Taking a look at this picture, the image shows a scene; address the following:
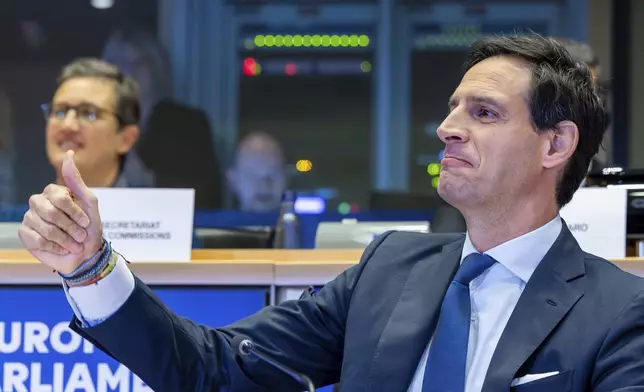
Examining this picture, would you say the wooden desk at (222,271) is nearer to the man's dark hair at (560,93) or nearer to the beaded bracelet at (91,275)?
the man's dark hair at (560,93)

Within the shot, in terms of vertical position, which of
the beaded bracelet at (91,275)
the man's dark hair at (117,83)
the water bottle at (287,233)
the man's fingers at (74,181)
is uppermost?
the man's dark hair at (117,83)

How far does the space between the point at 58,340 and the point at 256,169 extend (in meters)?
3.30

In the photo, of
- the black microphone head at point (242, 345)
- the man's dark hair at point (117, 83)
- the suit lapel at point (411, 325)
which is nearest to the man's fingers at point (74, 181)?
the black microphone head at point (242, 345)

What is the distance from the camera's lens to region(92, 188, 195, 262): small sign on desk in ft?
6.05

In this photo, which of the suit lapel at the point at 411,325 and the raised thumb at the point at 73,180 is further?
the suit lapel at the point at 411,325

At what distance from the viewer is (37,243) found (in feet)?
3.67

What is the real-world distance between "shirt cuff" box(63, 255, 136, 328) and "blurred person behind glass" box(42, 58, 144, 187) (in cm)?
167

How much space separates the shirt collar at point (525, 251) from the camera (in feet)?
4.33

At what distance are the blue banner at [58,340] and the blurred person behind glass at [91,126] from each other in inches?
44.0

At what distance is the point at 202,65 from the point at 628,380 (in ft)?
13.7

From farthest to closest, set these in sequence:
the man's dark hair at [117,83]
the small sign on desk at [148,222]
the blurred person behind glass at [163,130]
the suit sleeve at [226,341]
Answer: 1. the blurred person behind glass at [163,130]
2. the man's dark hair at [117,83]
3. the small sign on desk at [148,222]
4. the suit sleeve at [226,341]

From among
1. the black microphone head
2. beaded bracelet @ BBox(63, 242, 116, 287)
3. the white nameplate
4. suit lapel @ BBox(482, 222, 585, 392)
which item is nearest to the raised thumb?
beaded bracelet @ BBox(63, 242, 116, 287)

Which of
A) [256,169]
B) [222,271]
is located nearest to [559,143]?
[222,271]

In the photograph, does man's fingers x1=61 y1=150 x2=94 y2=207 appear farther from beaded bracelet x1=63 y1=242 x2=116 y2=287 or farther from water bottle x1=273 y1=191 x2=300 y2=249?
water bottle x1=273 y1=191 x2=300 y2=249
